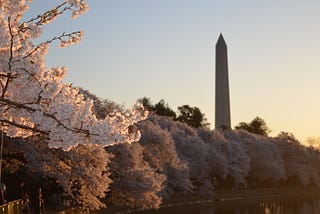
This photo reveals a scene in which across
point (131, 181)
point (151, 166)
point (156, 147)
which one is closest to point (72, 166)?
point (131, 181)

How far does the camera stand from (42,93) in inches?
453

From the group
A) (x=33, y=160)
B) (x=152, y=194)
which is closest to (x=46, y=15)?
(x=33, y=160)

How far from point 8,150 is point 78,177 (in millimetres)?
4130

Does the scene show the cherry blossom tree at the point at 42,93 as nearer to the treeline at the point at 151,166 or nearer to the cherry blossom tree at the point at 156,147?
the treeline at the point at 151,166

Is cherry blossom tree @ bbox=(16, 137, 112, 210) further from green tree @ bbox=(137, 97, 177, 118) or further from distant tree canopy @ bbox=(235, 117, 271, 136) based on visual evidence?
distant tree canopy @ bbox=(235, 117, 271, 136)

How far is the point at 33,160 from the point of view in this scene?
33.8m

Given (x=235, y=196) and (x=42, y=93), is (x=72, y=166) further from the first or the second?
(x=235, y=196)

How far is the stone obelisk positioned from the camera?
362ft

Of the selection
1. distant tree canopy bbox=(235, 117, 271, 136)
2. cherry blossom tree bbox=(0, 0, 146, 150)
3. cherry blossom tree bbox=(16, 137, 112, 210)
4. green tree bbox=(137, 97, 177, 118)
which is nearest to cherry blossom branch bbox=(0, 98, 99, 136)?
cherry blossom tree bbox=(0, 0, 146, 150)

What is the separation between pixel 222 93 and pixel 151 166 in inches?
2401

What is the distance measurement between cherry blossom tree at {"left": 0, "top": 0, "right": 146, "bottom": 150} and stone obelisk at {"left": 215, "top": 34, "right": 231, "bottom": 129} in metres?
97.7

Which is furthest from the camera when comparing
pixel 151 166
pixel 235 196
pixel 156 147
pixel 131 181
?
pixel 235 196

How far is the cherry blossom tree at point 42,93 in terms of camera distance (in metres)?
11.4

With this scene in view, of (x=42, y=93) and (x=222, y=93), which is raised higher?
(x=222, y=93)
